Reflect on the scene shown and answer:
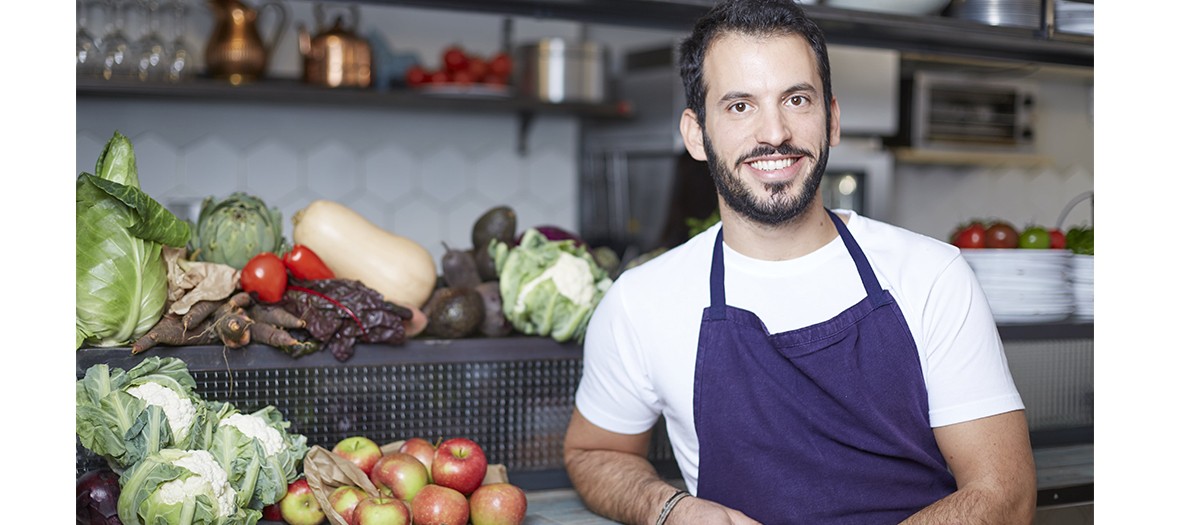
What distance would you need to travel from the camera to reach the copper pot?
473cm

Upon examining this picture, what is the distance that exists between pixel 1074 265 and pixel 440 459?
1.78 metres

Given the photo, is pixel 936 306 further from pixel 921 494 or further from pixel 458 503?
pixel 458 503

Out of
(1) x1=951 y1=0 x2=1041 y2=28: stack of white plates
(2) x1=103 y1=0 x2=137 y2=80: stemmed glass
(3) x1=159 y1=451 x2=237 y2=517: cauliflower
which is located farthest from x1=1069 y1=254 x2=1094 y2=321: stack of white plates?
(2) x1=103 y1=0 x2=137 y2=80: stemmed glass

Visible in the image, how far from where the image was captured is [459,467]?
213 cm

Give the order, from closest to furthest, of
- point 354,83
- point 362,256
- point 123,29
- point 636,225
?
1. point 362,256
2. point 123,29
3. point 354,83
4. point 636,225

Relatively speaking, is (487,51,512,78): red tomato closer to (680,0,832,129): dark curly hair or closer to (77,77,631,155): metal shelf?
(77,77,631,155): metal shelf

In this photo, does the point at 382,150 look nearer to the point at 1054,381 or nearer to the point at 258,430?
the point at 1054,381

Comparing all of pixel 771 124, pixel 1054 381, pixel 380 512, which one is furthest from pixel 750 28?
pixel 1054 381

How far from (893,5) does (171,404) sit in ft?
5.94

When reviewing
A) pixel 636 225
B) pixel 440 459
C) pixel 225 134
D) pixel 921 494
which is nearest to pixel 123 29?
pixel 225 134

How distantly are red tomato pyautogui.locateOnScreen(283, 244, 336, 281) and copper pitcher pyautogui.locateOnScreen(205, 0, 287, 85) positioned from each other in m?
2.46
